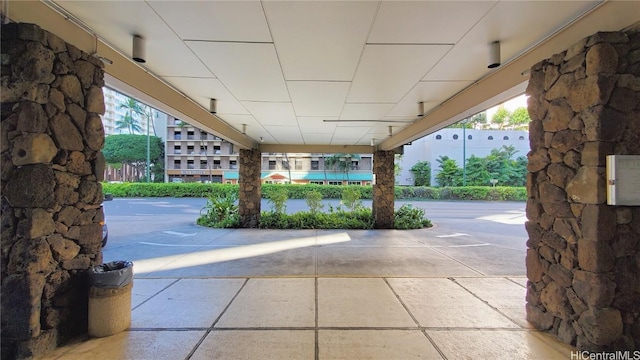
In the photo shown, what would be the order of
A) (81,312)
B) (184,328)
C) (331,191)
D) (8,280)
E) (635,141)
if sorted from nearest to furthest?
(8,280) → (635,141) → (81,312) → (184,328) → (331,191)

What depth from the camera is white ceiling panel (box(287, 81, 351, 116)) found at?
3928 mm

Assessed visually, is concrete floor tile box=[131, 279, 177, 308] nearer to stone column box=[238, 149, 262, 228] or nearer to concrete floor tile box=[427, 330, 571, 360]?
concrete floor tile box=[427, 330, 571, 360]

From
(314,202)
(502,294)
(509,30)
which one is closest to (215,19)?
(509,30)

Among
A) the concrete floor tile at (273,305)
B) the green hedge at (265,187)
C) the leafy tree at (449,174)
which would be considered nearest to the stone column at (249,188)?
the concrete floor tile at (273,305)

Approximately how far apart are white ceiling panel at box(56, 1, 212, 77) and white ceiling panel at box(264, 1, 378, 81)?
96cm

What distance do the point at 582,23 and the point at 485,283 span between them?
3344 mm

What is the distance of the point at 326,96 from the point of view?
442 centimetres

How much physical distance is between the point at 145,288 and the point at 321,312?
8.16 ft

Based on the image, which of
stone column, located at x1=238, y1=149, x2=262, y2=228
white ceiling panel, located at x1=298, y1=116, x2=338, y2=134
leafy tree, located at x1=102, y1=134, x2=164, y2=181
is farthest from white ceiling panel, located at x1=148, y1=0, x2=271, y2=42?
leafy tree, located at x1=102, y1=134, x2=164, y2=181

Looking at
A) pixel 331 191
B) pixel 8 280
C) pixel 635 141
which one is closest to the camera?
pixel 8 280

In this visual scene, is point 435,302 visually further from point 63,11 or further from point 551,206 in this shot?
point 63,11

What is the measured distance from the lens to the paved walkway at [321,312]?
254 centimetres

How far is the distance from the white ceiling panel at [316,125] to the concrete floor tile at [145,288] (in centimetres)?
361

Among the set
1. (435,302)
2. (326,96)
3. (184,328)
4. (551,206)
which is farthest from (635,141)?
(184,328)
